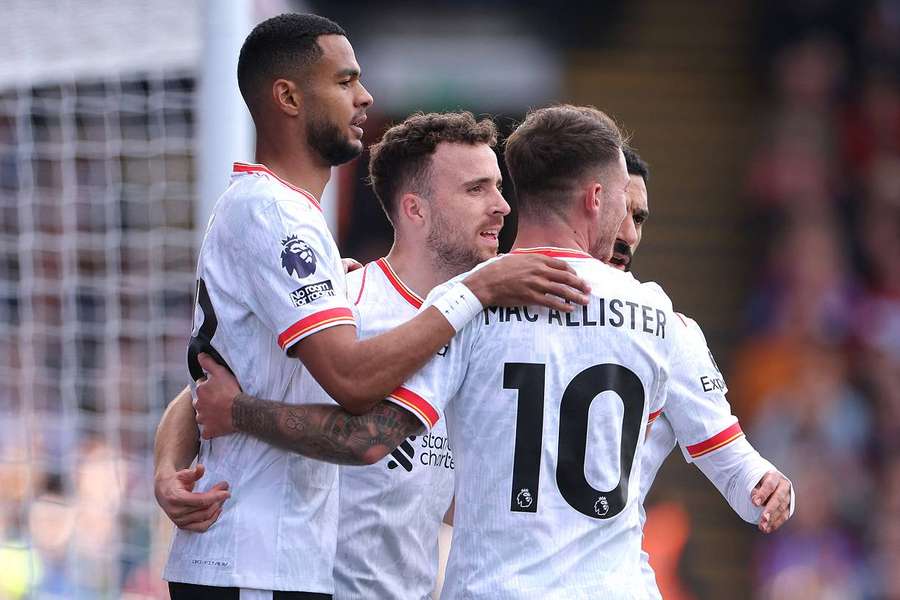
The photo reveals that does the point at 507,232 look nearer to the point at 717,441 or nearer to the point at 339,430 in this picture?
the point at 717,441

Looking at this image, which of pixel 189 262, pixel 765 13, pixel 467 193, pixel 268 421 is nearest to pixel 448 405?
pixel 268 421

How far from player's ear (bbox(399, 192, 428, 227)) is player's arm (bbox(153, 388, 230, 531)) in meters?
0.90

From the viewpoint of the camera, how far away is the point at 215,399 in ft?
9.58

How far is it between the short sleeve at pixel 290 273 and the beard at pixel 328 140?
20 cm

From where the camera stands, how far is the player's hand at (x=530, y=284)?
275cm

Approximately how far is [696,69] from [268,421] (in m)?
9.45

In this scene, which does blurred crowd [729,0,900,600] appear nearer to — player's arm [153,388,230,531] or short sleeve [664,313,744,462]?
short sleeve [664,313,744,462]

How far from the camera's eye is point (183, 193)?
22.8 feet

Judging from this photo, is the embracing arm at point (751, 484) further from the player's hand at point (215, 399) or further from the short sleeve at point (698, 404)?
the player's hand at point (215, 399)

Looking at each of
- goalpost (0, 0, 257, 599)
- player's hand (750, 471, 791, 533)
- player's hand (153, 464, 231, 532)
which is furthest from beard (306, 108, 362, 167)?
goalpost (0, 0, 257, 599)

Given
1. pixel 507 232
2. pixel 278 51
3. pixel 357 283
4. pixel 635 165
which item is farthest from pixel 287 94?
pixel 507 232

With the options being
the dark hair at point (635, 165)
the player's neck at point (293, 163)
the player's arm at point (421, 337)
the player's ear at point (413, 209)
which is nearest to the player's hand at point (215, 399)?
the player's arm at point (421, 337)

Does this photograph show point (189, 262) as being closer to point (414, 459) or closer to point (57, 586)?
point (57, 586)

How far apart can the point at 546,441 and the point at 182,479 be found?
2.75 ft
